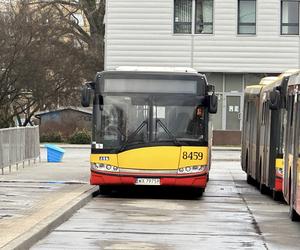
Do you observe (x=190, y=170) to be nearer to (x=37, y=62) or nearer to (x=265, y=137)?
(x=265, y=137)

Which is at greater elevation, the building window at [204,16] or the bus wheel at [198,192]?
the building window at [204,16]

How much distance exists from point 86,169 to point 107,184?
8816 mm

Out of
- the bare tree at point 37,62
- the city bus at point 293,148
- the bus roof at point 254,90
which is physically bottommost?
the city bus at point 293,148

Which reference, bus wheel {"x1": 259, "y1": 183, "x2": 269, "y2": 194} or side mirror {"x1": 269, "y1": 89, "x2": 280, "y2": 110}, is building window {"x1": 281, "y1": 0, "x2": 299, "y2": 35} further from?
side mirror {"x1": 269, "y1": 89, "x2": 280, "y2": 110}

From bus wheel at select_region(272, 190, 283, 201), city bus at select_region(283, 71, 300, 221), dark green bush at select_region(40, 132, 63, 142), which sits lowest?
dark green bush at select_region(40, 132, 63, 142)

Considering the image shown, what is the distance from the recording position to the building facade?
44375mm

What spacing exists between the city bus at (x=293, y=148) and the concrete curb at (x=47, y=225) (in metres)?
3.88

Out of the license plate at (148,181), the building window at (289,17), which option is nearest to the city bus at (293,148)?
the license plate at (148,181)

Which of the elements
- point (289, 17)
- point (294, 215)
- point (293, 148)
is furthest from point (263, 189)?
point (289, 17)

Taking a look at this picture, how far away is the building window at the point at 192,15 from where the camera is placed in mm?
44438

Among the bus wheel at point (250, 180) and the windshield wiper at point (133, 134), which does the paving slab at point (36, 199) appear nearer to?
the windshield wiper at point (133, 134)

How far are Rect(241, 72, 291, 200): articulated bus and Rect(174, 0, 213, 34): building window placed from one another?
20917mm

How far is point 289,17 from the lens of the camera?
4475cm

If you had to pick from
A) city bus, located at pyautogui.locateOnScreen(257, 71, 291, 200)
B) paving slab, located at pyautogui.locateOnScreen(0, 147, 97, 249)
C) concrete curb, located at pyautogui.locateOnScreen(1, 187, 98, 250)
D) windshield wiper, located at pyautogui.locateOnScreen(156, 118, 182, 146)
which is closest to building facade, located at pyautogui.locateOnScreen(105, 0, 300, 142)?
paving slab, located at pyautogui.locateOnScreen(0, 147, 97, 249)
